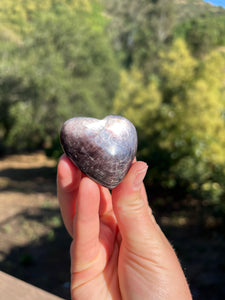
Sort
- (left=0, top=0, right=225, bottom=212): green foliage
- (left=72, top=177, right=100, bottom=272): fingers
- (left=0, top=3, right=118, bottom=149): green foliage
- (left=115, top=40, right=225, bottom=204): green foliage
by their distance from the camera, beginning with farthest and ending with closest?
(left=0, top=3, right=118, bottom=149): green foliage → (left=0, top=0, right=225, bottom=212): green foliage → (left=115, top=40, right=225, bottom=204): green foliage → (left=72, top=177, right=100, bottom=272): fingers

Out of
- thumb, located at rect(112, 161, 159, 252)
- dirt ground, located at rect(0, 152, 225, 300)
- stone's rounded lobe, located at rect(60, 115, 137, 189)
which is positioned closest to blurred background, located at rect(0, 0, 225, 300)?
dirt ground, located at rect(0, 152, 225, 300)

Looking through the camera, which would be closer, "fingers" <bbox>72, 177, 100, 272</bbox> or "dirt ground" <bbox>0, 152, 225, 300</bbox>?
"fingers" <bbox>72, 177, 100, 272</bbox>

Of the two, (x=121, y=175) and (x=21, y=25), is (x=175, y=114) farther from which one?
(x=21, y=25)

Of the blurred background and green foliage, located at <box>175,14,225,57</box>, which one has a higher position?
green foliage, located at <box>175,14,225,57</box>

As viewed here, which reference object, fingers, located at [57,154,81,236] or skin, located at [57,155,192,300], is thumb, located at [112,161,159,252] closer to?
skin, located at [57,155,192,300]

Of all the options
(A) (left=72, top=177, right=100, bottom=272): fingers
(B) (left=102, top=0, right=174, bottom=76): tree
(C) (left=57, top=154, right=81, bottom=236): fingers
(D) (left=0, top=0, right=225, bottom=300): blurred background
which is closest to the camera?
(A) (left=72, top=177, right=100, bottom=272): fingers

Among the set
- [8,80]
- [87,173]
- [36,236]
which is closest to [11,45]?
[8,80]

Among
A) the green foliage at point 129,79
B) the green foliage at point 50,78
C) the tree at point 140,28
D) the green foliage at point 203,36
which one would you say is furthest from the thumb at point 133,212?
the tree at point 140,28
